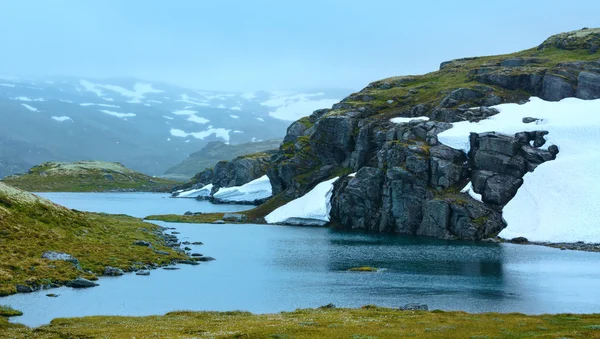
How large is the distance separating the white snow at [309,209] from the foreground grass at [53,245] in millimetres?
54826

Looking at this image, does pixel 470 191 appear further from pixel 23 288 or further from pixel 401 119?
pixel 23 288

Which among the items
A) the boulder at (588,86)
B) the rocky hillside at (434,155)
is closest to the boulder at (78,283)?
the rocky hillside at (434,155)

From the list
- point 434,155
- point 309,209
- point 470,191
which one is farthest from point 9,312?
point 309,209

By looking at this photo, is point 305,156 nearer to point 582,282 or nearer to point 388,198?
point 388,198

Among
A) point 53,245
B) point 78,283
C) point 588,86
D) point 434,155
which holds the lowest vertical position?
point 78,283

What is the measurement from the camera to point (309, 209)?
540 feet

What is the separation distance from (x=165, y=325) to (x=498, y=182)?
106m

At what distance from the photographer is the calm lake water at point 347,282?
213 ft

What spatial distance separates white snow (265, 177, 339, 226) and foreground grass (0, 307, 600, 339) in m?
104

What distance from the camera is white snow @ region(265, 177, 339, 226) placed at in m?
162

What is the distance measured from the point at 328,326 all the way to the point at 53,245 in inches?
2280

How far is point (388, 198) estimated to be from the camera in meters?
148

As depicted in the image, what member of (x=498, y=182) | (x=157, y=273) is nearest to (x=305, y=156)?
(x=498, y=182)

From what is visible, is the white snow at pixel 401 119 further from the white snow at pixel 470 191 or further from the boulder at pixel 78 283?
the boulder at pixel 78 283
